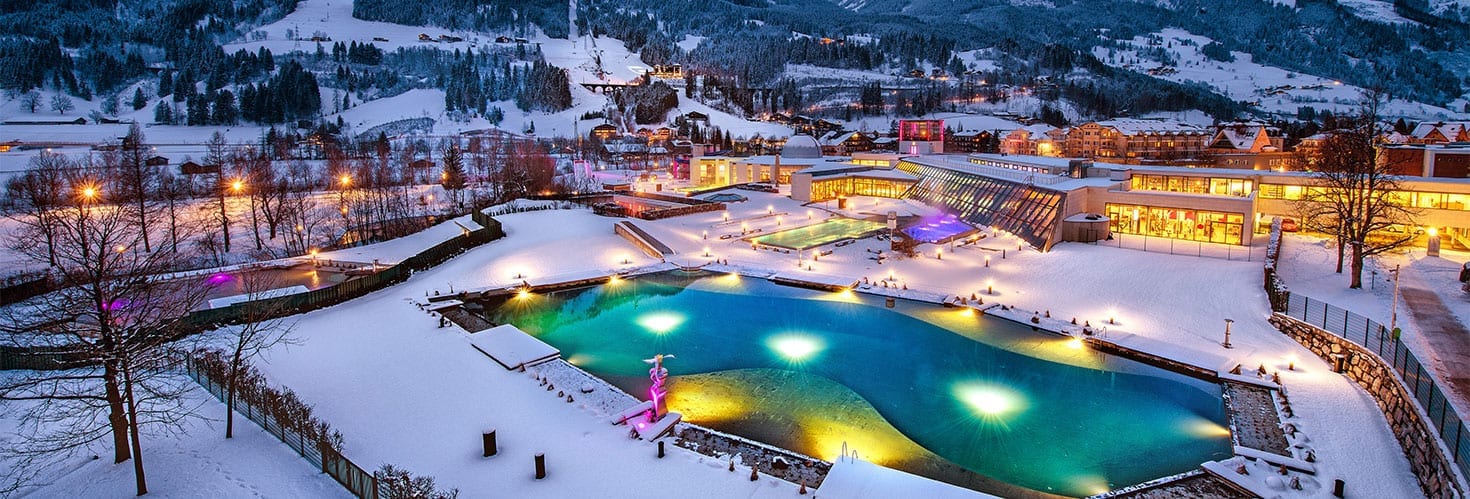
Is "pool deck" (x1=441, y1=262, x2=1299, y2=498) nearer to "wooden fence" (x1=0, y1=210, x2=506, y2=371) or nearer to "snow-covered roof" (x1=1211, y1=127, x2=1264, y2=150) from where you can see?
"wooden fence" (x1=0, y1=210, x2=506, y2=371)

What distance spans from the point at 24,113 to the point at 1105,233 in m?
144

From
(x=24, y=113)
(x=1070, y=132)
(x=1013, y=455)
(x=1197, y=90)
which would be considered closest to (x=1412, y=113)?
(x=1197, y=90)

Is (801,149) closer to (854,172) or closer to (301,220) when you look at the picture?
(854,172)

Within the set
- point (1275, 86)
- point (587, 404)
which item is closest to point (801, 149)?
point (587, 404)

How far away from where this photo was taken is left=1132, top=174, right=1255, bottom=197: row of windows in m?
37.0

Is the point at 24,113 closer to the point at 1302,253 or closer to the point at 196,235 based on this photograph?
the point at 196,235

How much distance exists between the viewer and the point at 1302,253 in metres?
28.7

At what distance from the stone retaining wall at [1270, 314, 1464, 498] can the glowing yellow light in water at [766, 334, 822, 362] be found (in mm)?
11779

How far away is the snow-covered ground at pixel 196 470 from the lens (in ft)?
32.6

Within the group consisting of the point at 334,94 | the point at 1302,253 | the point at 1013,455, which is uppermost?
the point at 334,94

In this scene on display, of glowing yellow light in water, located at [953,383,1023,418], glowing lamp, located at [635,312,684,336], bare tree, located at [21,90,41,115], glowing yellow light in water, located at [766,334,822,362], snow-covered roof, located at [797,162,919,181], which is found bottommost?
glowing yellow light in water, located at [953,383,1023,418]

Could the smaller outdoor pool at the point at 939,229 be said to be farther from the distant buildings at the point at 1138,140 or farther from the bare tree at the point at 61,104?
the bare tree at the point at 61,104

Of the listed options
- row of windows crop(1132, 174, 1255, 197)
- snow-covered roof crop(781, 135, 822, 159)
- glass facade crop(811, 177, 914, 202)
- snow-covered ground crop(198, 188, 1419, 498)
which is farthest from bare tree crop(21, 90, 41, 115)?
row of windows crop(1132, 174, 1255, 197)

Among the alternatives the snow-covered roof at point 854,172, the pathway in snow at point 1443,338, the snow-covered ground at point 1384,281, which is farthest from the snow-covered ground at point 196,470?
the snow-covered roof at point 854,172
